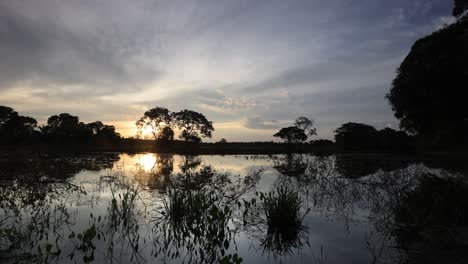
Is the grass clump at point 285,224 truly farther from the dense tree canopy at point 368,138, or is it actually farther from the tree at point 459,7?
the dense tree canopy at point 368,138

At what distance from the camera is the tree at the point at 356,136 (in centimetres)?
7932

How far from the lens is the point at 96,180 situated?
1908 centimetres

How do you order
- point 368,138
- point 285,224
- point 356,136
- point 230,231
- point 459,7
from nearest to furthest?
point 230,231, point 285,224, point 459,7, point 368,138, point 356,136

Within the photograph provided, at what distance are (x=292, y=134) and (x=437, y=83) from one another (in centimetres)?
6618

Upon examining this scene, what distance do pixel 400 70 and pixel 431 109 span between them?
4.29 metres

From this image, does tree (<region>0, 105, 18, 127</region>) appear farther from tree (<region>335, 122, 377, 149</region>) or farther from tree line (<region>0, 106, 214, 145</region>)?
tree (<region>335, 122, 377, 149</region>)

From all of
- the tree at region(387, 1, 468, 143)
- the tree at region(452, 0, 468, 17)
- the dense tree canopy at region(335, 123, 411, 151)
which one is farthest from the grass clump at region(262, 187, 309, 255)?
the dense tree canopy at region(335, 123, 411, 151)

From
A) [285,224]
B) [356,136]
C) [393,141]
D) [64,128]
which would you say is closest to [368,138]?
[356,136]

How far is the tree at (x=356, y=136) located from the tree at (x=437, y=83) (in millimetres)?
56594

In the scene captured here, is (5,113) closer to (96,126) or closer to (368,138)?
(96,126)

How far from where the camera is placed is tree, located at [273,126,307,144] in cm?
8800

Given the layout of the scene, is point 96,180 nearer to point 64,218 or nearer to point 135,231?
point 64,218

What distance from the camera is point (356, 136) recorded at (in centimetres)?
8356

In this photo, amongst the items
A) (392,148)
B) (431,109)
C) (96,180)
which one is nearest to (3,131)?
(96,180)
